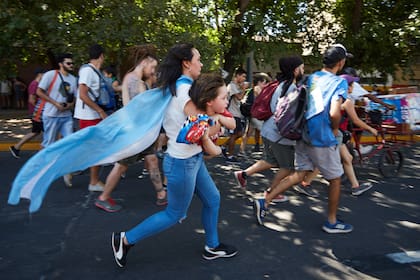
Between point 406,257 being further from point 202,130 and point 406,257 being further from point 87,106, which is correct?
point 87,106

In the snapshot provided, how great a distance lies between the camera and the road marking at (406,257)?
3.73 meters

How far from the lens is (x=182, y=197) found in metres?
3.38

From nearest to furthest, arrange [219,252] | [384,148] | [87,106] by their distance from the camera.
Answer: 1. [219,252]
2. [87,106]
3. [384,148]

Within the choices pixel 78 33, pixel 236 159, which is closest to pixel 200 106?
pixel 236 159

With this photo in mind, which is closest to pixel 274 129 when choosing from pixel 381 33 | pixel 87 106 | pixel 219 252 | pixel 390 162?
pixel 219 252

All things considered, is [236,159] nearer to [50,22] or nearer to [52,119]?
[52,119]

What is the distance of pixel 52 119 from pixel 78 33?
128 inches

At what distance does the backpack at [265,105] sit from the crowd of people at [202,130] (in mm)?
80

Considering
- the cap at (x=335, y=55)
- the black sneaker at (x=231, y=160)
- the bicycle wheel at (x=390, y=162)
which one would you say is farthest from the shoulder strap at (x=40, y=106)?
the bicycle wheel at (x=390, y=162)

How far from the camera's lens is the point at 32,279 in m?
3.38

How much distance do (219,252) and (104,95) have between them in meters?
2.77

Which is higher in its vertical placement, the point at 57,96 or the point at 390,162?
the point at 57,96

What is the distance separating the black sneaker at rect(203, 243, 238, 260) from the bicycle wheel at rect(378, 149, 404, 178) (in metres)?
3.78

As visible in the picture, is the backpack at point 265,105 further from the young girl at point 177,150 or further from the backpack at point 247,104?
the backpack at point 247,104
